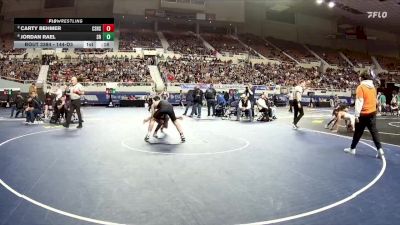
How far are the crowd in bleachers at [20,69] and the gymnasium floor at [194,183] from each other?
25032 millimetres

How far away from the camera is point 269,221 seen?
13.0 feet

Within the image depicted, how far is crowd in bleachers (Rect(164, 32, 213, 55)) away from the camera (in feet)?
141

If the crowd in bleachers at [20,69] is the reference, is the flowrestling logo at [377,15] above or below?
above

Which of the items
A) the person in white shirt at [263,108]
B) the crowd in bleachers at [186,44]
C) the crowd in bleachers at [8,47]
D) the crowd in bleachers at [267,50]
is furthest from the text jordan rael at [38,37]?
the crowd in bleachers at [267,50]

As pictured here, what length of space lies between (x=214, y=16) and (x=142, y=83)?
1798cm

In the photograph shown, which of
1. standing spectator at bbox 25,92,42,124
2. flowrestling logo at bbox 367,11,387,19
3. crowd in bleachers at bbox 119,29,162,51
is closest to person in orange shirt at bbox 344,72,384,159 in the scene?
standing spectator at bbox 25,92,42,124

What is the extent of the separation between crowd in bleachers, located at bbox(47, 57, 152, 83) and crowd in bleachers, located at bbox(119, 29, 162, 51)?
409 cm

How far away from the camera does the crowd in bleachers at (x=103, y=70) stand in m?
33.3

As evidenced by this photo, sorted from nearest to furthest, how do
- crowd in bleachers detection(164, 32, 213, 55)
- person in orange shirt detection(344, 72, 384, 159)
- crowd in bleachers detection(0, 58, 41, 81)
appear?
person in orange shirt detection(344, 72, 384, 159) < crowd in bleachers detection(0, 58, 41, 81) < crowd in bleachers detection(164, 32, 213, 55)

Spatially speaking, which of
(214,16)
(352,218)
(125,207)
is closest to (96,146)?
(125,207)

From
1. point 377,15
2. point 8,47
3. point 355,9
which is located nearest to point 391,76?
point 377,15

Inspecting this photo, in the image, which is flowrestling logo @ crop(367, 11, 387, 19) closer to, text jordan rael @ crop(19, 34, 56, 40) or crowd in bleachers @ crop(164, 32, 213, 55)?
crowd in bleachers @ crop(164, 32, 213, 55)

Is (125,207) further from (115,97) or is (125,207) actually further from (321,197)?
(115,97)
